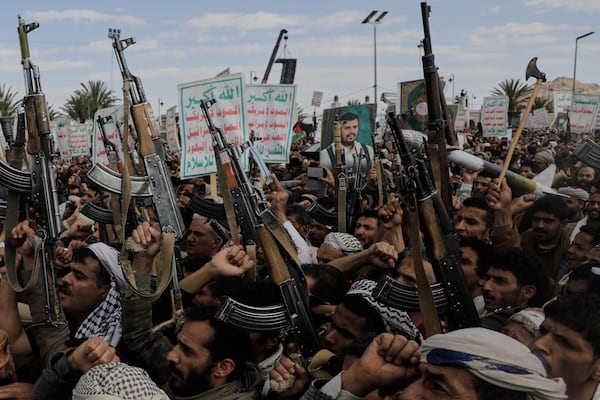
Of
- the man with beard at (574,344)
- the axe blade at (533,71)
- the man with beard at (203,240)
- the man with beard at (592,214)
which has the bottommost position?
the man with beard at (203,240)

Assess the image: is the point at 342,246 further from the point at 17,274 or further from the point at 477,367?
the point at 477,367

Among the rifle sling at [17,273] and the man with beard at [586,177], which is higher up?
the rifle sling at [17,273]

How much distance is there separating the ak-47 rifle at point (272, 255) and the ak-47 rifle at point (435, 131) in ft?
3.82

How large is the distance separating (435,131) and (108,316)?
7.65 ft

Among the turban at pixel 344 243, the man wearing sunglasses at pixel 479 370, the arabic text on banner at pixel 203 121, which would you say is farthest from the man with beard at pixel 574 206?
the man wearing sunglasses at pixel 479 370

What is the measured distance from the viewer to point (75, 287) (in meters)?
3.73

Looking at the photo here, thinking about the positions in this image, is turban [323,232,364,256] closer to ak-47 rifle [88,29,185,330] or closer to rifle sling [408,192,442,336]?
ak-47 rifle [88,29,185,330]

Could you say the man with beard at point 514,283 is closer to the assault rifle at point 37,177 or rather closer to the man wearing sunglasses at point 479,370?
the man wearing sunglasses at point 479,370

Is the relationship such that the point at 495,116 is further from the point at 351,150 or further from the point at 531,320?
the point at 531,320

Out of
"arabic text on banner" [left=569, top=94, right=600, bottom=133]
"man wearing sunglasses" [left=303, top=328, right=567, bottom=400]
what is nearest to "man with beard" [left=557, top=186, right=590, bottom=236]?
"man wearing sunglasses" [left=303, top=328, right=567, bottom=400]

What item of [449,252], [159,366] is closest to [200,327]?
[159,366]

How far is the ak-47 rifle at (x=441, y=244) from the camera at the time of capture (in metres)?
2.96

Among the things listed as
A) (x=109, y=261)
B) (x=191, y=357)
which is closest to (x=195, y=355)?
(x=191, y=357)

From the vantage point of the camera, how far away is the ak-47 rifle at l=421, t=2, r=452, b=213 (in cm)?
408
